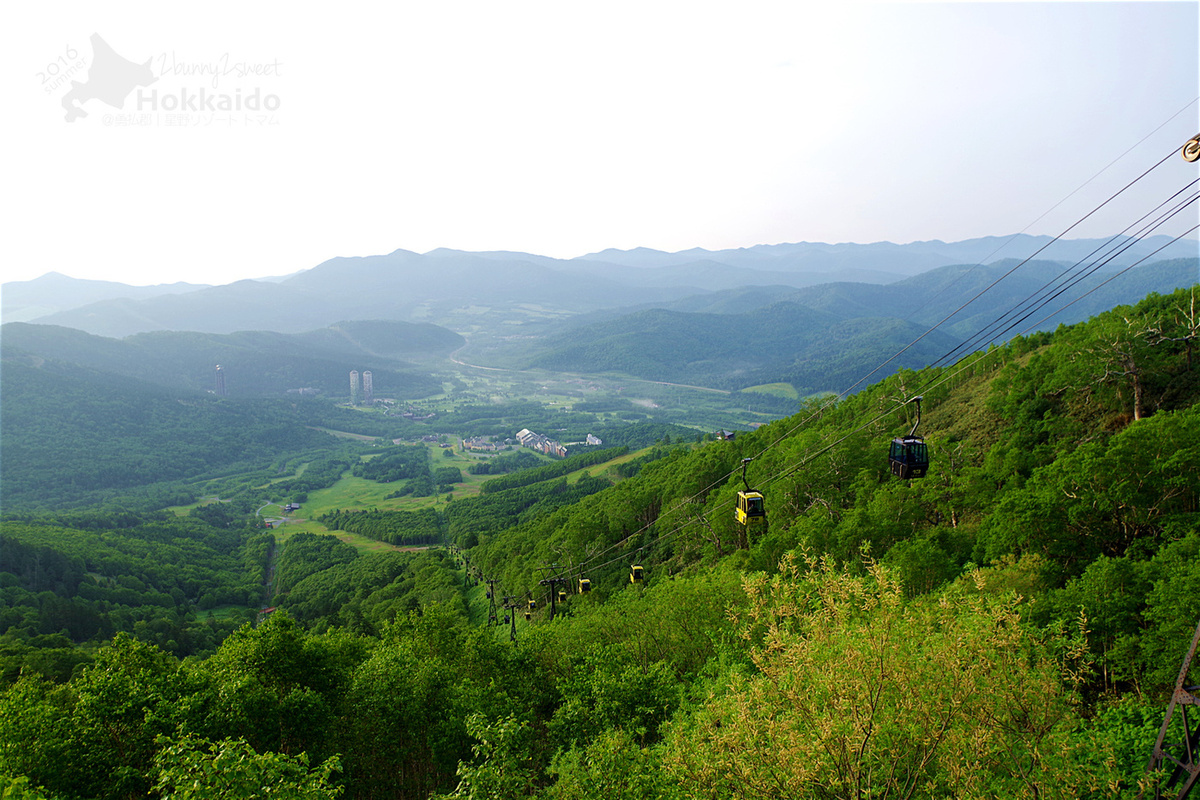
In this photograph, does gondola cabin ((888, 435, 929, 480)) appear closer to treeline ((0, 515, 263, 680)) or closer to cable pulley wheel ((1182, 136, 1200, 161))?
cable pulley wheel ((1182, 136, 1200, 161))

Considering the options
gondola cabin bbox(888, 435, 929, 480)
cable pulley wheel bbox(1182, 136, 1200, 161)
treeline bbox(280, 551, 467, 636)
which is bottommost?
treeline bbox(280, 551, 467, 636)

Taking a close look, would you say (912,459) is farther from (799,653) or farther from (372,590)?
(372,590)

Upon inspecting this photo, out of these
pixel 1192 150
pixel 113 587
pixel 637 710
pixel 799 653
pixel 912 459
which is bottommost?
pixel 113 587

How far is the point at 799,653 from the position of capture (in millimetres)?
11141

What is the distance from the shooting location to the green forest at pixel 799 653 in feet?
34.7

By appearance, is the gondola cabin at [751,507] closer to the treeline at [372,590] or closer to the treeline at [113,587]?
the treeline at [372,590]

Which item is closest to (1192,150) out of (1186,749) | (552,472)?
(1186,749)

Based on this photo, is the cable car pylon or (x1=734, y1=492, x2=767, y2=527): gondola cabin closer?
the cable car pylon

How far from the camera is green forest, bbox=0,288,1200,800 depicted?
34.7ft

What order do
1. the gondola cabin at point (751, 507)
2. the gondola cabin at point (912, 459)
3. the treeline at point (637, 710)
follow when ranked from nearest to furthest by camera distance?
1. the treeline at point (637, 710)
2. the gondola cabin at point (912, 459)
3. the gondola cabin at point (751, 507)

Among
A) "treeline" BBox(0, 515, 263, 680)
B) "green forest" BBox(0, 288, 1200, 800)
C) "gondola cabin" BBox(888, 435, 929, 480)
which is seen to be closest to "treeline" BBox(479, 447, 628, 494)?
"treeline" BBox(0, 515, 263, 680)

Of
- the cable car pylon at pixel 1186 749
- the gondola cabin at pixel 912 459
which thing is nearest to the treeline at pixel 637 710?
the cable car pylon at pixel 1186 749

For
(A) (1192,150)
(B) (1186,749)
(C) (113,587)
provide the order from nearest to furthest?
(B) (1186,749)
(A) (1192,150)
(C) (113,587)

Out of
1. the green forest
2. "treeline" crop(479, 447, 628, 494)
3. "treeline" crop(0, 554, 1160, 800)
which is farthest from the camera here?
"treeline" crop(479, 447, 628, 494)
